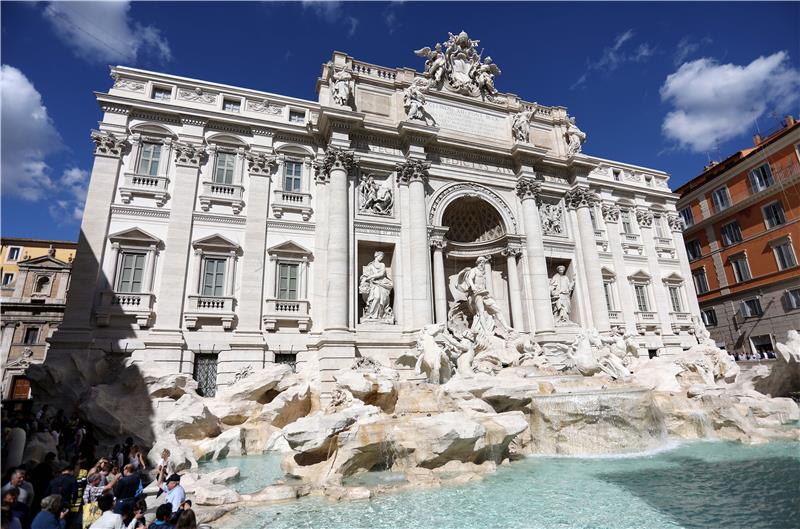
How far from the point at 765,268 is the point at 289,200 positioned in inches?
1117

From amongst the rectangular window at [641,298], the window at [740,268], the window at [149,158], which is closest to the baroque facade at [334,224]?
the window at [149,158]

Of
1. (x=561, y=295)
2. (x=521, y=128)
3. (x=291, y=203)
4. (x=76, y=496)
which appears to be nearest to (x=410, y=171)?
(x=291, y=203)

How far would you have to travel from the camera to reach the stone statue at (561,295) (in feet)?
66.5

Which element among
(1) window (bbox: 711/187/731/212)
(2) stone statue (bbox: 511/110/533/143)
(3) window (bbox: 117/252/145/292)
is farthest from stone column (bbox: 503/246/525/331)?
(1) window (bbox: 711/187/731/212)

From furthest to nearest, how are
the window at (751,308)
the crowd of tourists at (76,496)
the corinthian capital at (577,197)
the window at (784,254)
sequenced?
the window at (751,308), the window at (784,254), the corinthian capital at (577,197), the crowd of tourists at (76,496)

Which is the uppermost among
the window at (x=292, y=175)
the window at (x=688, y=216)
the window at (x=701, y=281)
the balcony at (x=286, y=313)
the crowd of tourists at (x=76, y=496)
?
the window at (x=688, y=216)

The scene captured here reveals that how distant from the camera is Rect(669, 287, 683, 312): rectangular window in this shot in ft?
80.4

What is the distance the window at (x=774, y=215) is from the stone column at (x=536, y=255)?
15720 millimetres

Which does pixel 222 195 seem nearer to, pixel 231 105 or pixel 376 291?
pixel 231 105

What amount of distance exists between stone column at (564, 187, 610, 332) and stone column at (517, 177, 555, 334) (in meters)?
2.34

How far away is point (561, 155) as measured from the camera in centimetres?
2300

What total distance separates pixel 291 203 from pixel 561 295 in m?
13.5

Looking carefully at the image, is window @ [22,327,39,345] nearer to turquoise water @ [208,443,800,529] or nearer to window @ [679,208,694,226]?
turquoise water @ [208,443,800,529]

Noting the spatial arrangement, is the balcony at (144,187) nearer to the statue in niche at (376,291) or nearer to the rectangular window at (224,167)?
the rectangular window at (224,167)
